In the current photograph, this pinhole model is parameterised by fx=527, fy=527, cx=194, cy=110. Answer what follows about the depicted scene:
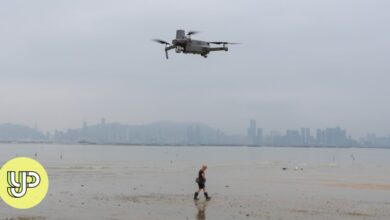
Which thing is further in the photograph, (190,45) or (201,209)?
(190,45)

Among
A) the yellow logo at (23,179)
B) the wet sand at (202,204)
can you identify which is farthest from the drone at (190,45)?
the yellow logo at (23,179)

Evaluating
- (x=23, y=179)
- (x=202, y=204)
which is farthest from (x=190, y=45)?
(x=23, y=179)

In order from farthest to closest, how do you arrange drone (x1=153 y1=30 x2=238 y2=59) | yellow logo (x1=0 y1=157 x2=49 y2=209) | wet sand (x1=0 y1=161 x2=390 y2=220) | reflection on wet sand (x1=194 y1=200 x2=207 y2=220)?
drone (x1=153 y1=30 x2=238 y2=59) < wet sand (x1=0 y1=161 x2=390 y2=220) < reflection on wet sand (x1=194 y1=200 x2=207 y2=220) < yellow logo (x1=0 y1=157 x2=49 y2=209)

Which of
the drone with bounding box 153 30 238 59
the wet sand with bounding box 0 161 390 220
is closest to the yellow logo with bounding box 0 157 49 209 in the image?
the wet sand with bounding box 0 161 390 220

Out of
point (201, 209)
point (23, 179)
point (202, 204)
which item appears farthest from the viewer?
point (202, 204)

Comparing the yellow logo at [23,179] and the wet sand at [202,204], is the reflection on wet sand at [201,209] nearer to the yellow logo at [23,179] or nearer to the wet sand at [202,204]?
the wet sand at [202,204]

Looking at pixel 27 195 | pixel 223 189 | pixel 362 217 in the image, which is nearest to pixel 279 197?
pixel 223 189

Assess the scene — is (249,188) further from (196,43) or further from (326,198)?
(196,43)

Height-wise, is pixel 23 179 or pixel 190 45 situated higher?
pixel 190 45

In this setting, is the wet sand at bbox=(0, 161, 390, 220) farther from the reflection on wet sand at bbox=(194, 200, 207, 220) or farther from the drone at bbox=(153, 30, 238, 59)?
the drone at bbox=(153, 30, 238, 59)

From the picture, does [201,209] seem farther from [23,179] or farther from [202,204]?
[23,179]
